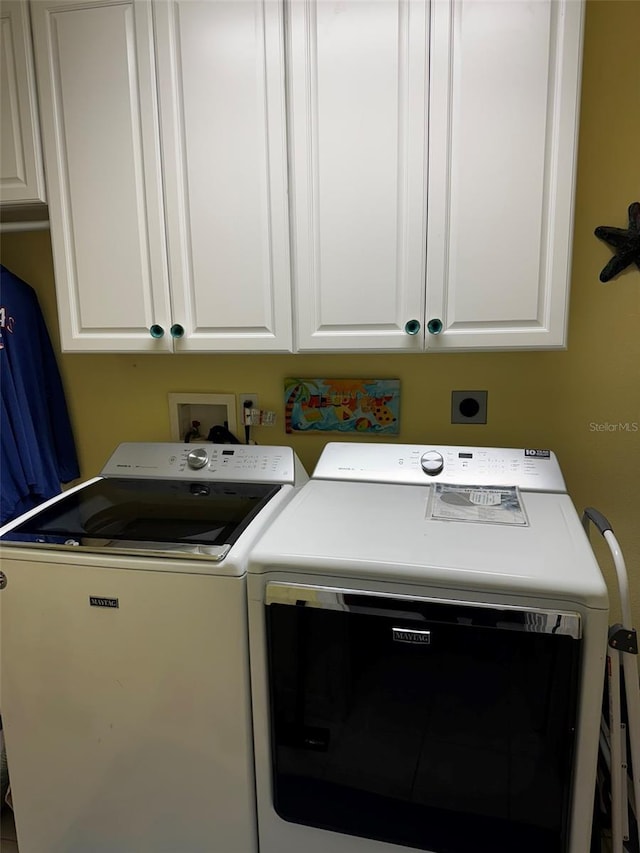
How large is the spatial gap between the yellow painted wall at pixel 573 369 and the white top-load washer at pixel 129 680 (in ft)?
1.96

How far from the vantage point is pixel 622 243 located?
1.56 meters

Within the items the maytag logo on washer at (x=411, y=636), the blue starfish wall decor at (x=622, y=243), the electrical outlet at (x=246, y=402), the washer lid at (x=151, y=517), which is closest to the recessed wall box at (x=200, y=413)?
the electrical outlet at (x=246, y=402)

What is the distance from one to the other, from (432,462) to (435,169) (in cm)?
75

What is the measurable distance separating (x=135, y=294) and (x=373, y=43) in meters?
0.85

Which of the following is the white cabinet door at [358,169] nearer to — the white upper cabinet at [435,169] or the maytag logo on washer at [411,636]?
the white upper cabinet at [435,169]

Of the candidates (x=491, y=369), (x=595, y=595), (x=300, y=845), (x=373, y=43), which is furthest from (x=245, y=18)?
(x=300, y=845)

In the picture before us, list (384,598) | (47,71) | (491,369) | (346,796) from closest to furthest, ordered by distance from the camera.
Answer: (384,598) → (346,796) → (47,71) → (491,369)

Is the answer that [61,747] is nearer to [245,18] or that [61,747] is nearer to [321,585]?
[321,585]

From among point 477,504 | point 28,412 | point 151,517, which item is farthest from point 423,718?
point 28,412

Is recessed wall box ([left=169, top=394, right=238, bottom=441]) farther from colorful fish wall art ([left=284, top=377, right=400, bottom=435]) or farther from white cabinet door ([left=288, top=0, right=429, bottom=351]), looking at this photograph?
white cabinet door ([left=288, top=0, right=429, bottom=351])

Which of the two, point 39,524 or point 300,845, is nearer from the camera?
point 300,845

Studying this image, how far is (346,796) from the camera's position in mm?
1199

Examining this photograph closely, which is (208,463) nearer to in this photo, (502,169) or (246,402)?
(246,402)

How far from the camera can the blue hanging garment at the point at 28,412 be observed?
1.74 m
